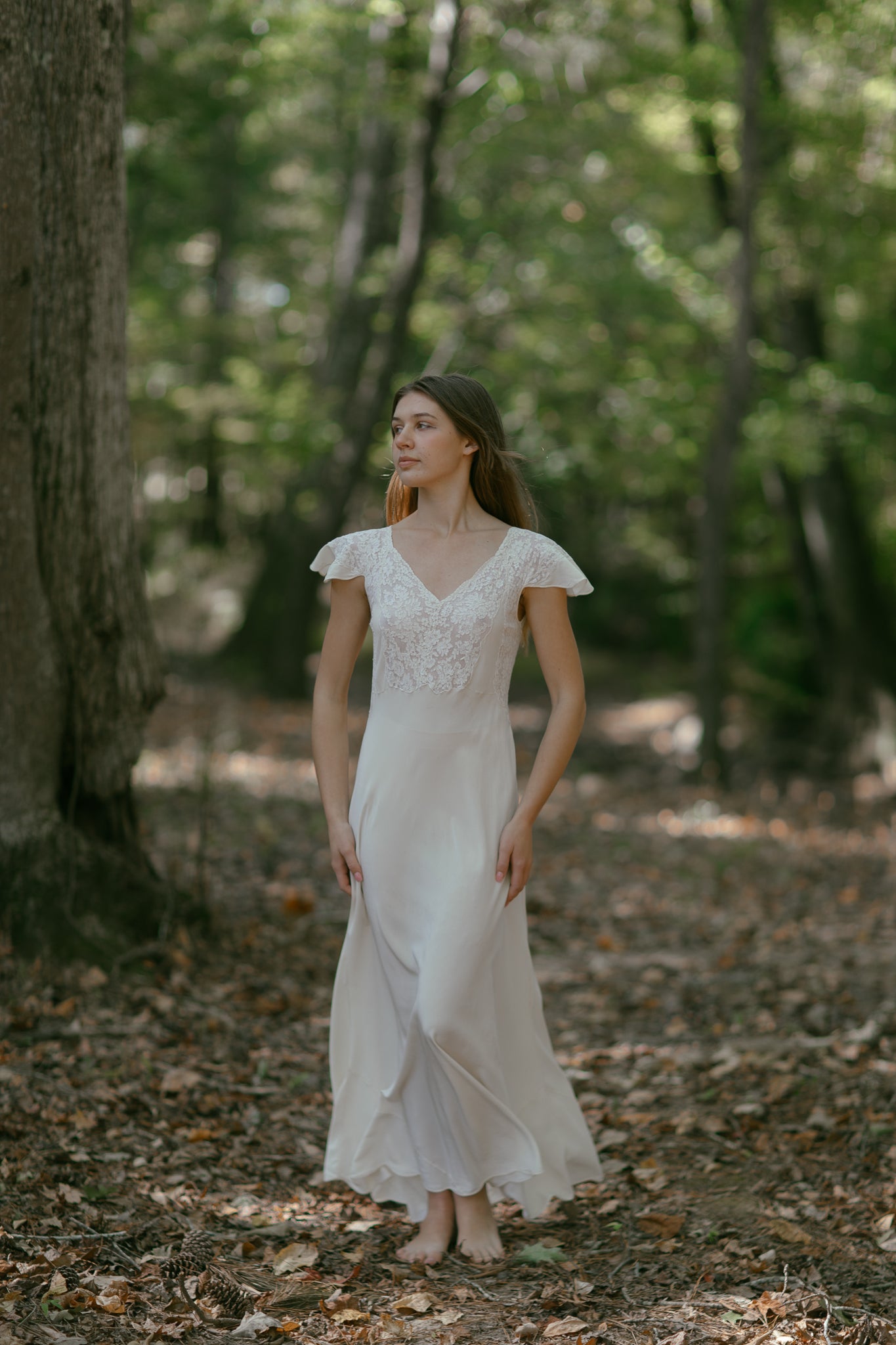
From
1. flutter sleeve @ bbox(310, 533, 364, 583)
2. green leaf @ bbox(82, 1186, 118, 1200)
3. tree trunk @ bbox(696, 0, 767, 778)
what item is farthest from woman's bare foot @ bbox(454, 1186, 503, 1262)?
tree trunk @ bbox(696, 0, 767, 778)

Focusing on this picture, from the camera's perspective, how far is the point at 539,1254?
3.39 meters

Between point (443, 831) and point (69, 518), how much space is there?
94.3 inches

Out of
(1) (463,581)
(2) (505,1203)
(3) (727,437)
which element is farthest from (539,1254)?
(3) (727,437)

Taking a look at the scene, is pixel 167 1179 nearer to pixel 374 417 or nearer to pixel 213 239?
pixel 374 417

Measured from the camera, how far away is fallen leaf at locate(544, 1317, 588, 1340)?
2.91m

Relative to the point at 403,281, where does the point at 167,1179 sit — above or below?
below

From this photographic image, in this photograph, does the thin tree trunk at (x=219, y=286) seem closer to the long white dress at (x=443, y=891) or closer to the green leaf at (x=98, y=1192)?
the long white dress at (x=443, y=891)

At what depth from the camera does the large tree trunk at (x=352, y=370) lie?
1313cm

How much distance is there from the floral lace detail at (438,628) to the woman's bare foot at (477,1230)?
1494 mm

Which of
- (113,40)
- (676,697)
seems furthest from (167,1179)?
(676,697)

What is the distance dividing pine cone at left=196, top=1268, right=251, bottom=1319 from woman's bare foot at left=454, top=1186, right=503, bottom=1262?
0.69m

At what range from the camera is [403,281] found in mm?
13594

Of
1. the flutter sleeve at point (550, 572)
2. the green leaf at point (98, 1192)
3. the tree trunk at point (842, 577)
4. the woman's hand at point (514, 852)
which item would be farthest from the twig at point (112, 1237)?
the tree trunk at point (842, 577)

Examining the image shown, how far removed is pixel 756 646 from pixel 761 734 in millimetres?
1801
